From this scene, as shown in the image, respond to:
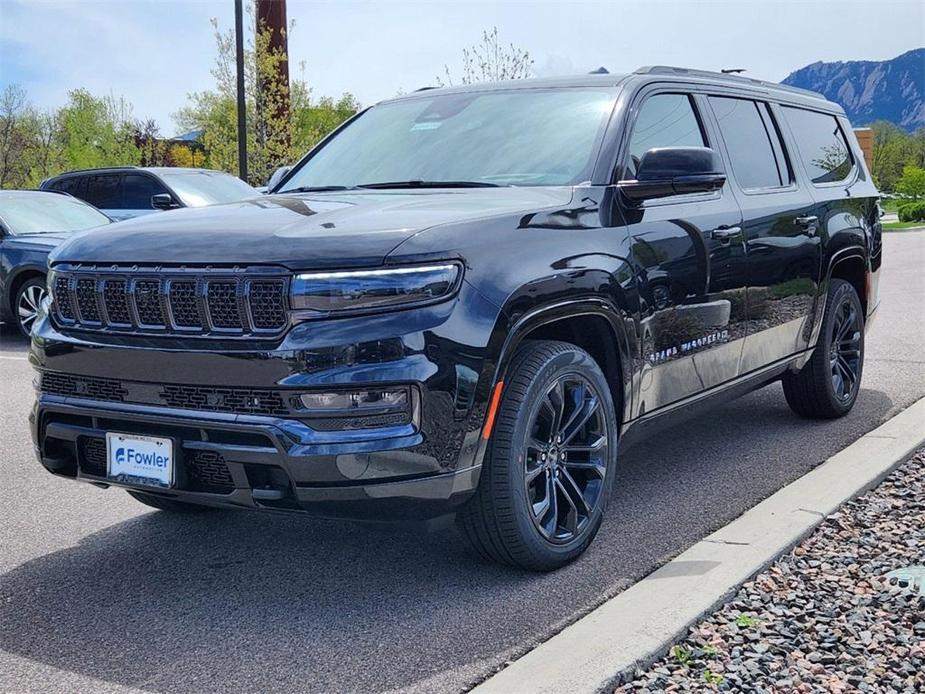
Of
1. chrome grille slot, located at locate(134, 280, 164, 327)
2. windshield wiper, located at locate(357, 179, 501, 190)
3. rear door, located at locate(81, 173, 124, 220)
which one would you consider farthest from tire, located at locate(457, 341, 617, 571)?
rear door, located at locate(81, 173, 124, 220)

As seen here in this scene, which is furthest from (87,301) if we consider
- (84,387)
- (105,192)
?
(105,192)

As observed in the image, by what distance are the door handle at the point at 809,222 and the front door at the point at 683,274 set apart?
0.78 m

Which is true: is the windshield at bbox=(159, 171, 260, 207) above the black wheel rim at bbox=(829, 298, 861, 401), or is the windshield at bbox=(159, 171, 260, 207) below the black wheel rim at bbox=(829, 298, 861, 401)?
above

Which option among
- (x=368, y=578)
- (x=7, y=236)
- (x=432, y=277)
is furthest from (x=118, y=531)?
(x=7, y=236)

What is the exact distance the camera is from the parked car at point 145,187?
45.8 feet

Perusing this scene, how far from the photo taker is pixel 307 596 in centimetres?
381

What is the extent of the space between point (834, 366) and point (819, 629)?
11.2ft

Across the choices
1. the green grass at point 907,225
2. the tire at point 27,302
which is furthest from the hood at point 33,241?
the green grass at point 907,225

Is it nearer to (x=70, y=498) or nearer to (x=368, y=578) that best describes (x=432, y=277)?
(x=368, y=578)

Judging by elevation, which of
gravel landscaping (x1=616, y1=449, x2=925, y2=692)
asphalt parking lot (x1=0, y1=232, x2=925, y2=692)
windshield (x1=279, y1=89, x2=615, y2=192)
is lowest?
asphalt parking lot (x1=0, y1=232, x2=925, y2=692)

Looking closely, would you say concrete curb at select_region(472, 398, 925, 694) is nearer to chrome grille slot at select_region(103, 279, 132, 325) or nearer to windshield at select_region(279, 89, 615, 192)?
windshield at select_region(279, 89, 615, 192)

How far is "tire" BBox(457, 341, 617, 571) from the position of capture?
367 centimetres

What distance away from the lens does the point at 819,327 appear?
6227 mm

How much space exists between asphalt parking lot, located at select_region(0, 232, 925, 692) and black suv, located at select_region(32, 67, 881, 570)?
280mm
